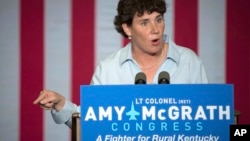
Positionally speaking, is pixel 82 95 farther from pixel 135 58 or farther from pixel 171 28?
pixel 171 28

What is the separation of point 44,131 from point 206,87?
4.39 feet

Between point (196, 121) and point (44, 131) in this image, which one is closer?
point (196, 121)

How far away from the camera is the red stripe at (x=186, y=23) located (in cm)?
221

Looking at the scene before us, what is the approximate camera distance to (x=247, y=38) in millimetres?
2229

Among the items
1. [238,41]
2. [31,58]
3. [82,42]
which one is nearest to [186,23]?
[238,41]

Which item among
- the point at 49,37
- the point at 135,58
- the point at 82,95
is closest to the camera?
the point at 82,95

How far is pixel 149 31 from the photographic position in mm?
1505

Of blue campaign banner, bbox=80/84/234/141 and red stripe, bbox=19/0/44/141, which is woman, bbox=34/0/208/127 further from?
red stripe, bbox=19/0/44/141

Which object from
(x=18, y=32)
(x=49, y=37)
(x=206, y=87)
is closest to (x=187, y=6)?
(x=49, y=37)

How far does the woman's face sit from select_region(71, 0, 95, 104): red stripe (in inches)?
26.5

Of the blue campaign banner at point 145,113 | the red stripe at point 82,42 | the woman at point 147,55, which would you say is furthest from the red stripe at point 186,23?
the blue campaign banner at point 145,113

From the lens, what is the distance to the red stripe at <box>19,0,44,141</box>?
219 cm

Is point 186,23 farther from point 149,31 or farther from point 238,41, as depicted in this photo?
point 149,31

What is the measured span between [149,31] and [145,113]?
20.2 inches
